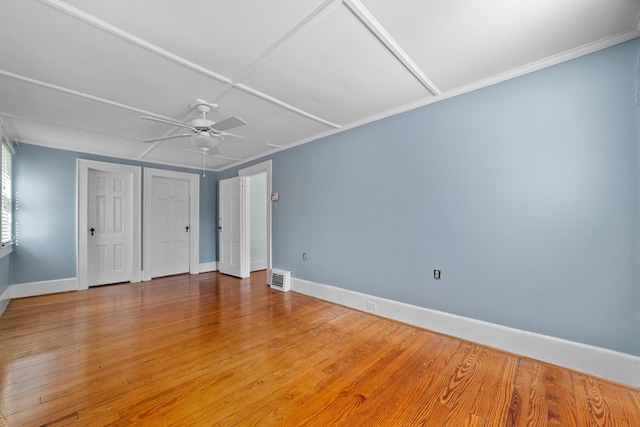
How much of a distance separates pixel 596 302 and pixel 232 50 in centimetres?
328

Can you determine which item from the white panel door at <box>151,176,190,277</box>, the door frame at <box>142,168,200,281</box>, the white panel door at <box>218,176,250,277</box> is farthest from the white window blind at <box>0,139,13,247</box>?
the white panel door at <box>218,176,250,277</box>

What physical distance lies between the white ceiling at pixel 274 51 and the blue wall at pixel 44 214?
1408 mm

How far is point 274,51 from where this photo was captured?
6.35ft

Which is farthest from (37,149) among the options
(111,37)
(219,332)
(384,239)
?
(384,239)

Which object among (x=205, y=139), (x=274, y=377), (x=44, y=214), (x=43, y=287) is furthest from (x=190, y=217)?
(x=274, y=377)

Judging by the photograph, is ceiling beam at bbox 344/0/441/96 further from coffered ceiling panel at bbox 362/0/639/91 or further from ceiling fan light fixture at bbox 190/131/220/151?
ceiling fan light fixture at bbox 190/131/220/151

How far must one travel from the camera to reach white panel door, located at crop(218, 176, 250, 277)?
524 cm

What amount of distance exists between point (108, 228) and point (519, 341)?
20.6 ft

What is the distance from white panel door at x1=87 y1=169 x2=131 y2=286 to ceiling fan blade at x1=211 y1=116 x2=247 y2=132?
353 centimetres

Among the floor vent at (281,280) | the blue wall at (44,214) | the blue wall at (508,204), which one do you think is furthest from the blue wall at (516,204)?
the blue wall at (44,214)

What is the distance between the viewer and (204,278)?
535 centimetres

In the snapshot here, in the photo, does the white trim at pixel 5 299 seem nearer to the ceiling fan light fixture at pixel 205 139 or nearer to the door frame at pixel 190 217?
the door frame at pixel 190 217

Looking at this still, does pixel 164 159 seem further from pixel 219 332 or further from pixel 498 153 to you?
pixel 498 153

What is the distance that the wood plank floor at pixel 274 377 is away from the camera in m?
1.57
